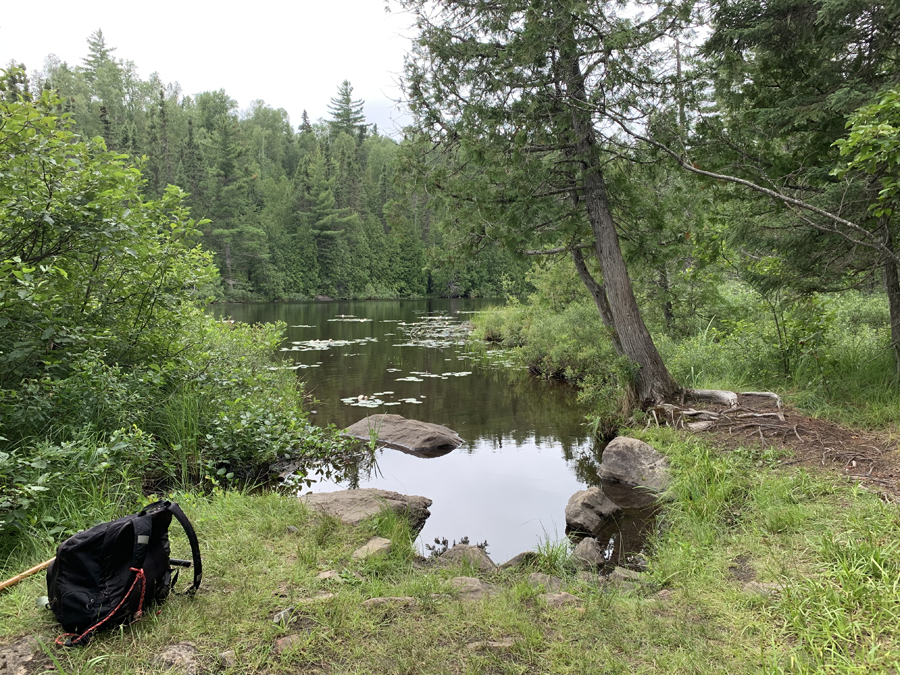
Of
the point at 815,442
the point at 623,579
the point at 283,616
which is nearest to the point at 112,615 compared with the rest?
the point at 283,616

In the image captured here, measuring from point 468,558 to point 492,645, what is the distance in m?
1.58

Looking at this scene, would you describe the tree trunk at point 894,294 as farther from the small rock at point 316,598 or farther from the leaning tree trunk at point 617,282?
the small rock at point 316,598

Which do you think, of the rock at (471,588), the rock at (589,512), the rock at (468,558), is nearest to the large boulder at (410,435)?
the rock at (589,512)

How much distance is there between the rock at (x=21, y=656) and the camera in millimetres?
2238

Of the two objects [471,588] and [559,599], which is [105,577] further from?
[559,599]

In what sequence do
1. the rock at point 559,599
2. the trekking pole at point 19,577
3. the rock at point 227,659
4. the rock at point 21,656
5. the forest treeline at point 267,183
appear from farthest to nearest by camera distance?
1. the forest treeline at point 267,183
2. the rock at point 559,599
3. the trekking pole at point 19,577
4. the rock at point 227,659
5. the rock at point 21,656

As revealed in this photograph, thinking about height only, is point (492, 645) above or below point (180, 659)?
below

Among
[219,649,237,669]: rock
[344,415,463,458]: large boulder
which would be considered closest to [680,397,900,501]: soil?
[344,415,463,458]: large boulder

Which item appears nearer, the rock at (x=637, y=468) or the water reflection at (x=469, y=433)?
the rock at (x=637, y=468)

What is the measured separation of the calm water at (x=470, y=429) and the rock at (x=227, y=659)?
298cm

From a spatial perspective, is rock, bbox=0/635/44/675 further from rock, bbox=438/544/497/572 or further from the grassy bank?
rock, bbox=438/544/497/572

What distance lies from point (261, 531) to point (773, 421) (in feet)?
18.5

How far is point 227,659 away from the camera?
2404mm

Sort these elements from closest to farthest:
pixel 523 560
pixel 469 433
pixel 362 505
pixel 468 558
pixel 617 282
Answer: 1. pixel 468 558
2. pixel 523 560
3. pixel 362 505
4. pixel 617 282
5. pixel 469 433
